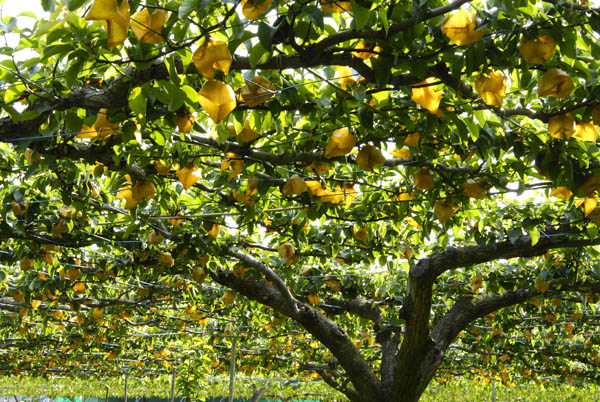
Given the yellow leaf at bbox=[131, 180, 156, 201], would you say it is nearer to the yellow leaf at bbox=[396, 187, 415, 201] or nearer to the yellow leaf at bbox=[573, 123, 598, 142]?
the yellow leaf at bbox=[396, 187, 415, 201]

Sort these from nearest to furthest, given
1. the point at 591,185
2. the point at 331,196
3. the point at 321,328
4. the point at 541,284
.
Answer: the point at 591,185
the point at 331,196
the point at 541,284
the point at 321,328

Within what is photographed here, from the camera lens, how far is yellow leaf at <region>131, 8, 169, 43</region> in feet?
3.86

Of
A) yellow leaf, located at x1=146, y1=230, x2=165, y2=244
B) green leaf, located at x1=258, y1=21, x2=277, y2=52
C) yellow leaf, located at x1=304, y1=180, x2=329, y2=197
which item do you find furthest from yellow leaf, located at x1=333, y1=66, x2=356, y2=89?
yellow leaf, located at x1=146, y1=230, x2=165, y2=244

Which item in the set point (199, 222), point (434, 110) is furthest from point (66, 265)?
point (434, 110)

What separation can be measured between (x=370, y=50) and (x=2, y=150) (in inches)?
69.2

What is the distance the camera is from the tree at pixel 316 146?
1294 mm

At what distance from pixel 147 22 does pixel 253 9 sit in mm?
229

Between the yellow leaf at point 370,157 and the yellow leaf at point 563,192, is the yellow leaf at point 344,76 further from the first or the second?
the yellow leaf at point 563,192

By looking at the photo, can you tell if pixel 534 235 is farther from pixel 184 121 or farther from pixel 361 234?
pixel 184 121

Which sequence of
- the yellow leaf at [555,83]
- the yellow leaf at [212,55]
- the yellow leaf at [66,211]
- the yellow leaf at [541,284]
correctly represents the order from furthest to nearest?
1. the yellow leaf at [541,284]
2. the yellow leaf at [66,211]
3. the yellow leaf at [555,83]
4. the yellow leaf at [212,55]

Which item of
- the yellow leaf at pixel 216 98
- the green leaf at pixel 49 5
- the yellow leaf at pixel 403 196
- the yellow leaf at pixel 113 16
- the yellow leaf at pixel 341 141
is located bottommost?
the yellow leaf at pixel 113 16

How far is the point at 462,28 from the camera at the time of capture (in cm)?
125

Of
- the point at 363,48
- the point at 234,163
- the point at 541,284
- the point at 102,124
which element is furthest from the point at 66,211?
the point at 541,284

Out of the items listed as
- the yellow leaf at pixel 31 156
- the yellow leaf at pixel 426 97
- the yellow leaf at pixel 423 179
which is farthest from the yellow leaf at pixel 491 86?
the yellow leaf at pixel 31 156
